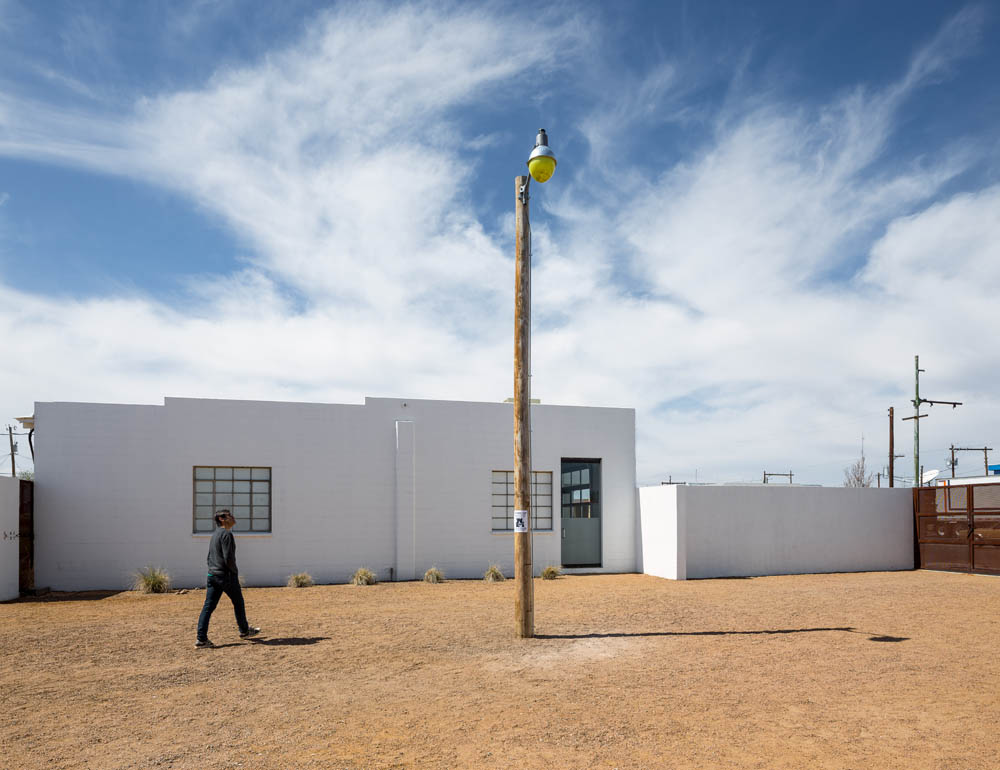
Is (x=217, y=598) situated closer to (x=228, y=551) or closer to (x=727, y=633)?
(x=228, y=551)

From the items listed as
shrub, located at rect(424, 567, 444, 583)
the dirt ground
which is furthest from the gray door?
the dirt ground

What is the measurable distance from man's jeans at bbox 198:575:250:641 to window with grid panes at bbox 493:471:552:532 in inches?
324

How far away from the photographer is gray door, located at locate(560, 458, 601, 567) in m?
17.5

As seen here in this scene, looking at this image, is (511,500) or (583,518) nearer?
(511,500)

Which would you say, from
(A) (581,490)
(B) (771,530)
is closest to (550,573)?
(A) (581,490)

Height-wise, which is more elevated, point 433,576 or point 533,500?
point 533,500

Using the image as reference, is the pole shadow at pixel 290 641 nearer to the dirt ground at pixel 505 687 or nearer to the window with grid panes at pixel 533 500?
the dirt ground at pixel 505 687

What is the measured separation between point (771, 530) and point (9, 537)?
51.0 feet

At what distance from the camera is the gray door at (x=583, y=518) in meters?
17.5

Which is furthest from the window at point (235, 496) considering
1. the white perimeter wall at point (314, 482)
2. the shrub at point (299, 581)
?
the shrub at point (299, 581)

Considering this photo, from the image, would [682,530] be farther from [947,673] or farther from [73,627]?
[73,627]

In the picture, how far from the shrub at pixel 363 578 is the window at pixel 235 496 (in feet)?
6.62

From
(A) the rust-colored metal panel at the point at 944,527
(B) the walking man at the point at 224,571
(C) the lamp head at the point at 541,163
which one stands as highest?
(C) the lamp head at the point at 541,163

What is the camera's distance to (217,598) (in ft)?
29.3
